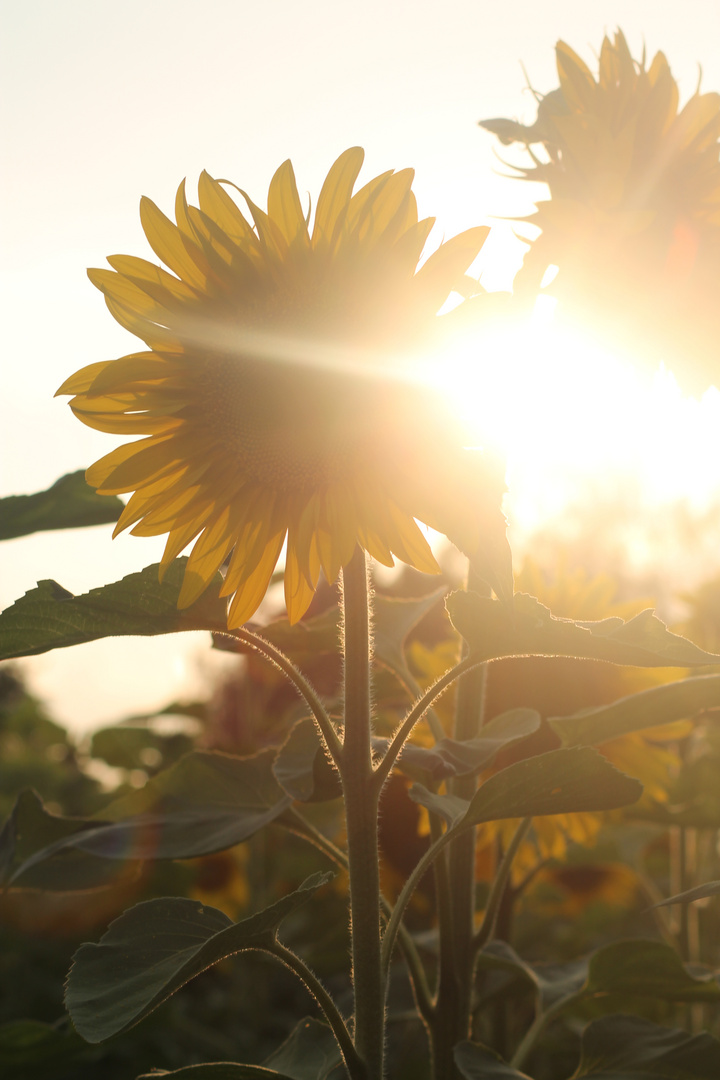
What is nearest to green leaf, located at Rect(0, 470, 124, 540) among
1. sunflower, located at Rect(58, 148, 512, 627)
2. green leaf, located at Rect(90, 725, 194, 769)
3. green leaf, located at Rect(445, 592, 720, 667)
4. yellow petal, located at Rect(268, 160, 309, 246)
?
sunflower, located at Rect(58, 148, 512, 627)

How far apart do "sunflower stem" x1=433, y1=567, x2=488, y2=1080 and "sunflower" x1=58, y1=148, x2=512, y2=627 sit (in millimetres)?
177

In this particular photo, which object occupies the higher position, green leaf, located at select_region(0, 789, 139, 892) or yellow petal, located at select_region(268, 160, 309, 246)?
yellow petal, located at select_region(268, 160, 309, 246)

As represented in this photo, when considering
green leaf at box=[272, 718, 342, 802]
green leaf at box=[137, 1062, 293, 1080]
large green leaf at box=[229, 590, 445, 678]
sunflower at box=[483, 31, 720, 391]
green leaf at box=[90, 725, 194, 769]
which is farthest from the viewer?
green leaf at box=[90, 725, 194, 769]

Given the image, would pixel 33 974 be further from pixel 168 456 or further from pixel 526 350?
pixel 526 350

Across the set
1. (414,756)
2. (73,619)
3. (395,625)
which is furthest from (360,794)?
(395,625)

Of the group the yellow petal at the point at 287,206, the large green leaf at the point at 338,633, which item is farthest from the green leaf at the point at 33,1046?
the yellow petal at the point at 287,206

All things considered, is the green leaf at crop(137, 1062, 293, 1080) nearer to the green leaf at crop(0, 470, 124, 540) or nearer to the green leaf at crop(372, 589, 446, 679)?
the green leaf at crop(372, 589, 446, 679)

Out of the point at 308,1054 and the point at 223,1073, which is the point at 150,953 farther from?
the point at 308,1054

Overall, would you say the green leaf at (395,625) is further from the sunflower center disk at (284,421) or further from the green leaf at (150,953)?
the green leaf at (150,953)

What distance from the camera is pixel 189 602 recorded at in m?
0.87

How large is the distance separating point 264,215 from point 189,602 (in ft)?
1.26

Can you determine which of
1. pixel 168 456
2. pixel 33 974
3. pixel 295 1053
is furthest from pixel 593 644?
pixel 33 974

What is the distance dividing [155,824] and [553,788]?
0.52 meters

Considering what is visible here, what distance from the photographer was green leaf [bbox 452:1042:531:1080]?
2.86ft
